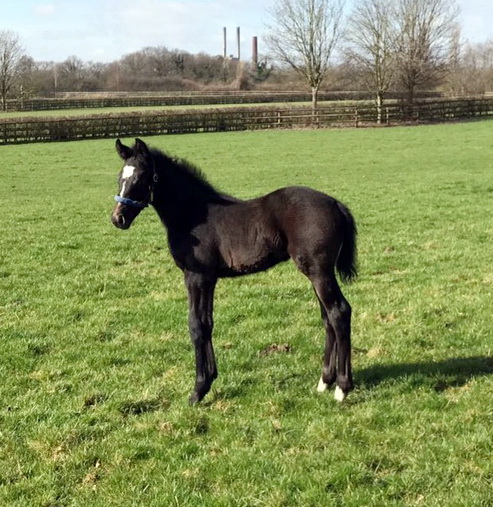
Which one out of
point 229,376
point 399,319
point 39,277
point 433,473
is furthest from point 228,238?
point 39,277

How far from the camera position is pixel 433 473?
4.11 meters

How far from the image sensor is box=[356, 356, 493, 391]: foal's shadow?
558 centimetres

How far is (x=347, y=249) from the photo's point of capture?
530cm

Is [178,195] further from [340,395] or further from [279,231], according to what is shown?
[340,395]

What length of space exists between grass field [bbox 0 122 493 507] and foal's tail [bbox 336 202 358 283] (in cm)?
107

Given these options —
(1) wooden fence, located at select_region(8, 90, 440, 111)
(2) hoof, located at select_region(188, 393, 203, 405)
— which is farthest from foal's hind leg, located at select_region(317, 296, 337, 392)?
(1) wooden fence, located at select_region(8, 90, 440, 111)

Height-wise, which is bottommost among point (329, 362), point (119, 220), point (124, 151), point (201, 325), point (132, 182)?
point (329, 362)

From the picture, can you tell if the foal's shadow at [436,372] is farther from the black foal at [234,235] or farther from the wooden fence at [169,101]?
the wooden fence at [169,101]

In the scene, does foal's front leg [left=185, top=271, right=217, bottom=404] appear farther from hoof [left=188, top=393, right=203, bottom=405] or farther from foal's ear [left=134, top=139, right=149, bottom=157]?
foal's ear [left=134, top=139, right=149, bottom=157]

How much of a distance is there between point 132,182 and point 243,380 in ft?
7.08

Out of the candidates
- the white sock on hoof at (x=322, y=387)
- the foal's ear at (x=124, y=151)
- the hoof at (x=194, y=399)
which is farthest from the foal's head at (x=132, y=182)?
the white sock on hoof at (x=322, y=387)

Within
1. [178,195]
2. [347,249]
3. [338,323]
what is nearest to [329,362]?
[338,323]

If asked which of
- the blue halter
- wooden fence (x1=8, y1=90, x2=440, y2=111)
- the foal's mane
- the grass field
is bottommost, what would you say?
the grass field

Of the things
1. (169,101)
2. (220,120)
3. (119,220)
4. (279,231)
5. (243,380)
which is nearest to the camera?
(119,220)
